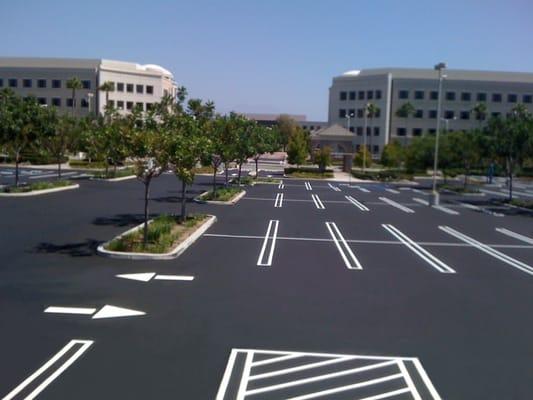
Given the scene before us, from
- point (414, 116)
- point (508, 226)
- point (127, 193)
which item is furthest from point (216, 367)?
point (414, 116)

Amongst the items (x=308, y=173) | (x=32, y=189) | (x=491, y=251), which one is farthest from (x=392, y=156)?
(x=491, y=251)

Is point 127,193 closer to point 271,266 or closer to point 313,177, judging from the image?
point 271,266

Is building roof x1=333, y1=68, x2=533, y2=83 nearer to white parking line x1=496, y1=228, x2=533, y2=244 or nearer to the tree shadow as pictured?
white parking line x1=496, y1=228, x2=533, y2=244

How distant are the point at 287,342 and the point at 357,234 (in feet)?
43.5

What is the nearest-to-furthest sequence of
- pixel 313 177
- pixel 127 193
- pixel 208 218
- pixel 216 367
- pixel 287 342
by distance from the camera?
pixel 216 367
pixel 287 342
pixel 208 218
pixel 127 193
pixel 313 177

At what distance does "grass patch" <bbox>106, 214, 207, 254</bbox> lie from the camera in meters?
16.7

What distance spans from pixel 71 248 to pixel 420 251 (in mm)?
11329

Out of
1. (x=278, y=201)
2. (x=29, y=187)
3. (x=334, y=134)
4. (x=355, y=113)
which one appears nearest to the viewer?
(x=29, y=187)

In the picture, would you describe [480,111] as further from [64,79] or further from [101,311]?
[101,311]

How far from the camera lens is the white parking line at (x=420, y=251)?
16.6 meters

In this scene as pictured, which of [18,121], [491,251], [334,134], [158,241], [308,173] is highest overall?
[334,134]

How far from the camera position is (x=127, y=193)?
1369 inches

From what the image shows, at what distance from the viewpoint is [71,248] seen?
17297 mm

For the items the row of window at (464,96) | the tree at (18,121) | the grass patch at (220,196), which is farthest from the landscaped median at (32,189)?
the row of window at (464,96)
